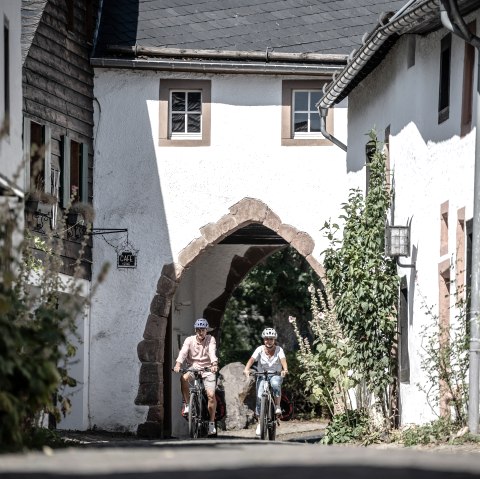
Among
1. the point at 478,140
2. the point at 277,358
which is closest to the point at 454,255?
the point at 478,140

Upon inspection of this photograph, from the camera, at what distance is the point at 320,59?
26.1 meters

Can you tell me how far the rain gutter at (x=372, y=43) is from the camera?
54.2 ft

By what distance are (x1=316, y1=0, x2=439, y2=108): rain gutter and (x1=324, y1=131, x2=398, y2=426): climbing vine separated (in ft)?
3.41

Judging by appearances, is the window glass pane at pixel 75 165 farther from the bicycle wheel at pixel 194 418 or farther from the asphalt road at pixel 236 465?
the asphalt road at pixel 236 465

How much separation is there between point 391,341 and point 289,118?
759 cm

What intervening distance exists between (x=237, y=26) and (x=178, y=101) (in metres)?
1.64

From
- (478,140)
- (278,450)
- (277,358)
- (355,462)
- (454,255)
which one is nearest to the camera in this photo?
(355,462)

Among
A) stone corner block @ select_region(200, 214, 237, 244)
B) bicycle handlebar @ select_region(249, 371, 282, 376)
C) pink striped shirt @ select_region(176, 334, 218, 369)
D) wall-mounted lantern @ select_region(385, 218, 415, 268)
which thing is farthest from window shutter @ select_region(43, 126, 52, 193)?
wall-mounted lantern @ select_region(385, 218, 415, 268)

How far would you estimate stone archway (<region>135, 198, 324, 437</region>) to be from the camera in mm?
26125

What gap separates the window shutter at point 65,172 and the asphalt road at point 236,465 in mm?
15269

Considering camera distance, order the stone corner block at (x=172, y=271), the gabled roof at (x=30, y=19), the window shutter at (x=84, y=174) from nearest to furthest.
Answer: the gabled roof at (x=30, y=19), the window shutter at (x=84, y=174), the stone corner block at (x=172, y=271)

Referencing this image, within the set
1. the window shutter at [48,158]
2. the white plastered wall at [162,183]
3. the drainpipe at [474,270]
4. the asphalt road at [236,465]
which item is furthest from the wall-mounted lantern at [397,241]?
the asphalt road at [236,465]

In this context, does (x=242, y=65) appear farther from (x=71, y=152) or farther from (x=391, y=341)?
(x=391, y=341)

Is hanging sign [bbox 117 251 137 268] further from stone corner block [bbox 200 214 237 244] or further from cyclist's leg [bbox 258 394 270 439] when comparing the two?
cyclist's leg [bbox 258 394 270 439]
